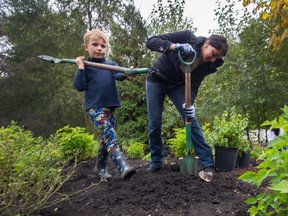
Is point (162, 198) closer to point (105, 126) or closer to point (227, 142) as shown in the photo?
point (105, 126)

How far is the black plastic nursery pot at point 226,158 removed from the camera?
385 cm

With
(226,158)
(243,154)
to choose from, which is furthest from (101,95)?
(243,154)

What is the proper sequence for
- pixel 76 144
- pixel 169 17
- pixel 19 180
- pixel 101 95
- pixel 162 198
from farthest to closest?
pixel 169 17 < pixel 76 144 < pixel 101 95 < pixel 162 198 < pixel 19 180

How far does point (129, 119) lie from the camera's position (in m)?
8.41

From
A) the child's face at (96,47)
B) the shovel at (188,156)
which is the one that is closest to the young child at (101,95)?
the child's face at (96,47)

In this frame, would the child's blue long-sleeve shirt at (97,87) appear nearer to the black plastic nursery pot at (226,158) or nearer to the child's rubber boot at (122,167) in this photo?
the child's rubber boot at (122,167)

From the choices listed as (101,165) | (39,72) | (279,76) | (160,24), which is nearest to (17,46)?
(39,72)

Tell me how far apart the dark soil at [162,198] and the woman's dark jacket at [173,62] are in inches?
36.7

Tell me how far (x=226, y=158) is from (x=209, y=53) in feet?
4.86

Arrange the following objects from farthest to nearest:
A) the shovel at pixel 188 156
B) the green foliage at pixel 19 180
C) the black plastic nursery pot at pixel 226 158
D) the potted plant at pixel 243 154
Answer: the potted plant at pixel 243 154 < the black plastic nursery pot at pixel 226 158 < the shovel at pixel 188 156 < the green foliage at pixel 19 180

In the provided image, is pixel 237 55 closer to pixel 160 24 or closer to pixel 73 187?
pixel 160 24

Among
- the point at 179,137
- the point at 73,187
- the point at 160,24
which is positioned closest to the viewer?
the point at 73,187

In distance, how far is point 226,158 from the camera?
3.86 meters

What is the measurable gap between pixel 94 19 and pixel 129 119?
11356mm
